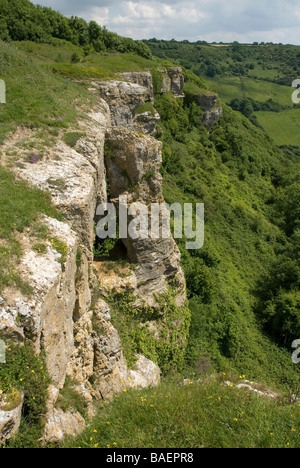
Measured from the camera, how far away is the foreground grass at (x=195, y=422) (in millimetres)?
6500

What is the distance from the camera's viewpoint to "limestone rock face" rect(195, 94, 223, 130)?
47.7m

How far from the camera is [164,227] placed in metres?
16.0

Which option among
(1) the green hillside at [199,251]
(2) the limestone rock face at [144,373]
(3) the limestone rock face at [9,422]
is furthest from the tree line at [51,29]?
(3) the limestone rock face at [9,422]

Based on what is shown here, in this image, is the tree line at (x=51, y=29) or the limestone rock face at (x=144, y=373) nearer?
the limestone rock face at (x=144, y=373)

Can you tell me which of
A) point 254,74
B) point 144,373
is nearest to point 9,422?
point 144,373

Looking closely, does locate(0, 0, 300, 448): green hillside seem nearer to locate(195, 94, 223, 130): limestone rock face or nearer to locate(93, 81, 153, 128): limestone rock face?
locate(195, 94, 223, 130): limestone rock face

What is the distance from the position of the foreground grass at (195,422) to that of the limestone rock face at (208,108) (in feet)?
→ 152

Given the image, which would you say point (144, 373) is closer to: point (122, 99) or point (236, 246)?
point (236, 246)

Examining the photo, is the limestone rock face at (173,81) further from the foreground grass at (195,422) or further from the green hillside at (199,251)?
the foreground grass at (195,422)

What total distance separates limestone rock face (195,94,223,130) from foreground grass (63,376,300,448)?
152 feet

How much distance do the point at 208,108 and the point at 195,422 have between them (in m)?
48.1

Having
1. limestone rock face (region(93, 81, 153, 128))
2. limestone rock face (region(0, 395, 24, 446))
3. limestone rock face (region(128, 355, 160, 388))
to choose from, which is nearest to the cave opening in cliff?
limestone rock face (region(128, 355, 160, 388))

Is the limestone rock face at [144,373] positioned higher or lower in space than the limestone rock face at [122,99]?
lower
